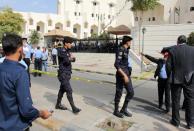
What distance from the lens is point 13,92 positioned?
3531mm

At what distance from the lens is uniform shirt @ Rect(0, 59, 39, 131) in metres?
3.50

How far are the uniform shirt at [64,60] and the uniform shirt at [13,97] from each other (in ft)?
15.9

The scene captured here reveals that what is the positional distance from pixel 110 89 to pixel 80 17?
7189cm

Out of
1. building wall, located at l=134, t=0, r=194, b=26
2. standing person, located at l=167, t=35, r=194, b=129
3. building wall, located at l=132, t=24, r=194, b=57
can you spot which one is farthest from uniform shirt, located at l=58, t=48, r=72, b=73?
building wall, located at l=134, t=0, r=194, b=26

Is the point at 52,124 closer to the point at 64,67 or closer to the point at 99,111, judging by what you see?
the point at 64,67

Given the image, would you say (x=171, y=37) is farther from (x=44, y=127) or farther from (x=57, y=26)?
(x=57, y=26)

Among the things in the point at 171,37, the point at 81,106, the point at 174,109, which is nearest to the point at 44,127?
the point at 81,106

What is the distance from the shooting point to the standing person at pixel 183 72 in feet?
24.7

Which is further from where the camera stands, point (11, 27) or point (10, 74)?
point (11, 27)

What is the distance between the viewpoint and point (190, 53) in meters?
7.54

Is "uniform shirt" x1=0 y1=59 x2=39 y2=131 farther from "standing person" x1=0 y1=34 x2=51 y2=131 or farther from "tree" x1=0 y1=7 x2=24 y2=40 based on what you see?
"tree" x1=0 y1=7 x2=24 y2=40

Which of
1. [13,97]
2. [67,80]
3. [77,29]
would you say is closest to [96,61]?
[67,80]

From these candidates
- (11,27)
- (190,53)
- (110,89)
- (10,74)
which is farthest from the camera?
(11,27)

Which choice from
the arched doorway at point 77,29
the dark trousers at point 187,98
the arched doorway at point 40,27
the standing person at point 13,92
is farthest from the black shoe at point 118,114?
the arched doorway at point 77,29
